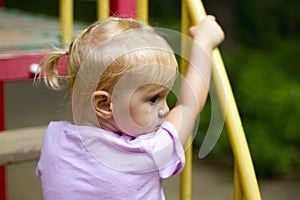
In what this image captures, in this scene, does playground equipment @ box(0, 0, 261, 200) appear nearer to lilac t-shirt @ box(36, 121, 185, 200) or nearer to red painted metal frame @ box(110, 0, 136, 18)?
red painted metal frame @ box(110, 0, 136, 18)

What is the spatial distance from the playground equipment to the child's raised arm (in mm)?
140

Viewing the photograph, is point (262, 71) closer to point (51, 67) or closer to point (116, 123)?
point (51, 67)

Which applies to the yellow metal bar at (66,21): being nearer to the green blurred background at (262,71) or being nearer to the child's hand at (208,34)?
the child's hand at (208,34)

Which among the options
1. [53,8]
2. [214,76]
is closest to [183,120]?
[214,76]

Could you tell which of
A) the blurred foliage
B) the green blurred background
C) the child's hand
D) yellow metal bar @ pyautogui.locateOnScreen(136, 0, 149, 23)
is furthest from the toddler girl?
the blurred foliage

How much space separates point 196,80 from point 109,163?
345 millimetres

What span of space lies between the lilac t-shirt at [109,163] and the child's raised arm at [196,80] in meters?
0.05

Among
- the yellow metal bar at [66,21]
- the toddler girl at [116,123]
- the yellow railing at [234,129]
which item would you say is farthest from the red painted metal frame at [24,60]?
the toddler girl at [116,123]

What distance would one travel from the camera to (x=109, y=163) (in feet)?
5.42

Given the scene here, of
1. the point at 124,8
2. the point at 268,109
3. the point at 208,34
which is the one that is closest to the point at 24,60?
the point at 124,8

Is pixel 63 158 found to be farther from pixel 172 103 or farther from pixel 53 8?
pixel 53 8

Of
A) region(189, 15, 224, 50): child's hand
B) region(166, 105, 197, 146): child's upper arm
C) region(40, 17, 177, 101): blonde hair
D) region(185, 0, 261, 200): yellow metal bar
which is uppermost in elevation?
region(40, 17, 177, 101): blonde hair

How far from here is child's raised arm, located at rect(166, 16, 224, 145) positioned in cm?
177

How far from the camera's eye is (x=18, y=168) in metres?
4.46
